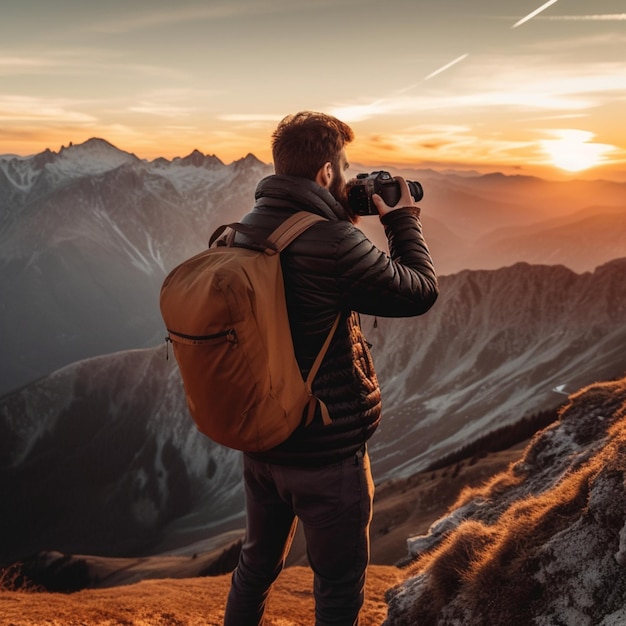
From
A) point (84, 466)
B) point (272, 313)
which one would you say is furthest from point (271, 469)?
point (84, 466)

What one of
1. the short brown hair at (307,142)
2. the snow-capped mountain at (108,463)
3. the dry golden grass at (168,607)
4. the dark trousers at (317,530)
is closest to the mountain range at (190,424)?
the snow-capped mountain at (108,463)

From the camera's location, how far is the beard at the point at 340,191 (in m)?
4.21

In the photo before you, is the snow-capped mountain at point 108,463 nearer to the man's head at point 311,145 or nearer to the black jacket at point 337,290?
the black jacket at point 337,290

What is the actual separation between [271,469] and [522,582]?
105 inches

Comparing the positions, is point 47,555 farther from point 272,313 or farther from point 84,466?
point 272,313

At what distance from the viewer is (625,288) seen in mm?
121688

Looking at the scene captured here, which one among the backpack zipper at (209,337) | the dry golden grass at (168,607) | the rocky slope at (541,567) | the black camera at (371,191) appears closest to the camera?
the backpack zipper at (209,337)

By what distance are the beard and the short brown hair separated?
10cm

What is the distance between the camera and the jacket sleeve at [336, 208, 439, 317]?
151 inches

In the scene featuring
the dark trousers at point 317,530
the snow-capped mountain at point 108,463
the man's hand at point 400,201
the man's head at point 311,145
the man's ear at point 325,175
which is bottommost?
the snow-capped mountain at point 108,463

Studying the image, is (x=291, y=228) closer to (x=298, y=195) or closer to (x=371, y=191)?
(x=298, y=195)

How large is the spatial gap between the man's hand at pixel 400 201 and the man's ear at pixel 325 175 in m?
0.38

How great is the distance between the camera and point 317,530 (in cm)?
425

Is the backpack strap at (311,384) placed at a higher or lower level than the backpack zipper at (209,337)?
lower
